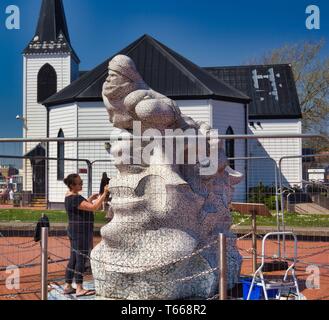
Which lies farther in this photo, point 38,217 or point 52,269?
Answer: point 38,217

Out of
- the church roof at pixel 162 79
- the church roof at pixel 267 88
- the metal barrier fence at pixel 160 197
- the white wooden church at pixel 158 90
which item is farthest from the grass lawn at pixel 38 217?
the church roof at pixel 267 88

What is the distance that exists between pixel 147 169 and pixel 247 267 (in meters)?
4.54

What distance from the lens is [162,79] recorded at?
2752 cm

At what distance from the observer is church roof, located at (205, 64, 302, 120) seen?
33.5 m

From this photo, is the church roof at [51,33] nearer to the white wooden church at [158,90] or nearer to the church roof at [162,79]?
the white wooden church at [158,90]

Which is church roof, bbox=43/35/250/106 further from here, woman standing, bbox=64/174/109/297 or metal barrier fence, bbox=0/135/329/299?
woman standing, bbox=64/174/109/297

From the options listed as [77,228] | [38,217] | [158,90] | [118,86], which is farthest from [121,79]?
[158,90]

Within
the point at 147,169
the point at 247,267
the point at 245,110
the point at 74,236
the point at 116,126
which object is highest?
the point at 245,110

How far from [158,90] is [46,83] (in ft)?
41.8

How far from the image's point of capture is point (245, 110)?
28500 millimetres

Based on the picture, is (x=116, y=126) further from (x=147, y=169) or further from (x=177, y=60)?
(x=177, y=60)

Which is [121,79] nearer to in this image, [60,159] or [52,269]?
[60,159]

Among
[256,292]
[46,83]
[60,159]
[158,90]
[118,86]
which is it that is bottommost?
[256,292]
